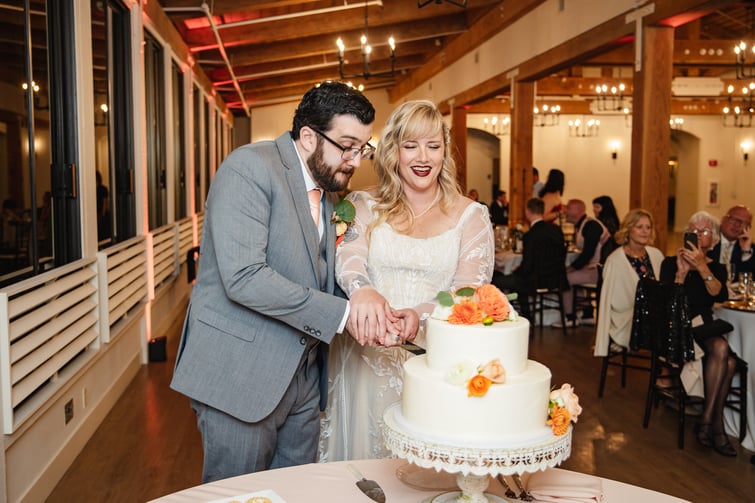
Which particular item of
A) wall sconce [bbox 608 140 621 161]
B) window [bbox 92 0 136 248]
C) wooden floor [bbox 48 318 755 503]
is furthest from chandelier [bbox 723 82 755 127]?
window [bbox 92 0 136 248]

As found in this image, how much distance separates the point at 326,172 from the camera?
2.40 m

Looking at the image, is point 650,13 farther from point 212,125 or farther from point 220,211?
point 212,125

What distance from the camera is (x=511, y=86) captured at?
11.3 metres

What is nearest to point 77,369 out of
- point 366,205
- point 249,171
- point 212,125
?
point 366,205

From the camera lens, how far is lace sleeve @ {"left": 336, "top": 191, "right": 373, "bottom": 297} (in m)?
2.64

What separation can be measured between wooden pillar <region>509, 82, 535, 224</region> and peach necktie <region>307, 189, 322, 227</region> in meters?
9.02

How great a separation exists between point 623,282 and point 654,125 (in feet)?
6.91

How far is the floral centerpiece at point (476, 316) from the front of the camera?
1.61 m

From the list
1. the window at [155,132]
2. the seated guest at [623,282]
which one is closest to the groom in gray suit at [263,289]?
the seated guest at [623,282]

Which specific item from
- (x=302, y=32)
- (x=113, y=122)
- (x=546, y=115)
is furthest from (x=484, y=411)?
(x=546, y=115)

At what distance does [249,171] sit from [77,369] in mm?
2787

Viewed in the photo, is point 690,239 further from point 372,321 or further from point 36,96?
point 36,96

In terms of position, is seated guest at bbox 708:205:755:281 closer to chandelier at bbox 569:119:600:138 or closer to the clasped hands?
the clasped hands

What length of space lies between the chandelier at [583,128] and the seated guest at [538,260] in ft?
40.5
